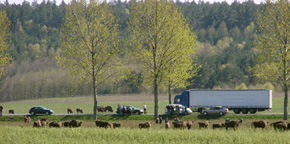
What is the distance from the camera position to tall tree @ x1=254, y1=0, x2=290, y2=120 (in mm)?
45625

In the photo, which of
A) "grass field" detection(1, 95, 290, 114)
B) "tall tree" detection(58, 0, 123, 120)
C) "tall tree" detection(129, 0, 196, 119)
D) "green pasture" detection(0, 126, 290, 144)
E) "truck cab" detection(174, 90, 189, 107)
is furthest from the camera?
"grass field" detection(1, 95, 290, 114)

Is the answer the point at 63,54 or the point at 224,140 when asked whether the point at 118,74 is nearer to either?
the point at 63,54

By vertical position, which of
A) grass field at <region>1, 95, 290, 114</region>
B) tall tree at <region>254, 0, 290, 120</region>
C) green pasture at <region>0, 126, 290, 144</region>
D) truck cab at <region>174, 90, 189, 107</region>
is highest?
tall tree at <region>254, 0, 290, 120</region>

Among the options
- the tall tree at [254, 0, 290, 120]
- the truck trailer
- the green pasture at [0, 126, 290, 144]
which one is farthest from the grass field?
the green pasture at [0, 126, 290, 144]

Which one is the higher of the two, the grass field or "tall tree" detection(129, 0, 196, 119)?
"tall tree" detection(129, 0, 196, 119)

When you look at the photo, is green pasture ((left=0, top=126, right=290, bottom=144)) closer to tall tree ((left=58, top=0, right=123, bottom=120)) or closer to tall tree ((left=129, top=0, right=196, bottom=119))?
tall tree ((left=129, top=0, right=196, bottom=119))

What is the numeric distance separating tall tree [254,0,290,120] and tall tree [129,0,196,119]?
10.1m

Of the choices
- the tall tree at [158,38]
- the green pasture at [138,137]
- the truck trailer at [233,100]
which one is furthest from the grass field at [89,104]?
the green pasture at [138,137]

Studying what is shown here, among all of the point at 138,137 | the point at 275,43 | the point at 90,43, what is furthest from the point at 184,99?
the point at 138,137

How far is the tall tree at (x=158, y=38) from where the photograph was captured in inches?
1816

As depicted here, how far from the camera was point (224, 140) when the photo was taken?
24.6 meters

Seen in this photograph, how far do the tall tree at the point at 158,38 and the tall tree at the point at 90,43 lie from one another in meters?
3.36

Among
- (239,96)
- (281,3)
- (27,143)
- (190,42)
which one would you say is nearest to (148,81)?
(190,42)

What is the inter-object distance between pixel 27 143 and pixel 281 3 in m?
38.5
